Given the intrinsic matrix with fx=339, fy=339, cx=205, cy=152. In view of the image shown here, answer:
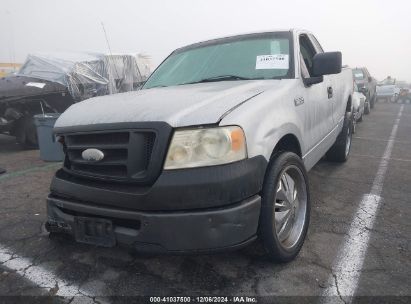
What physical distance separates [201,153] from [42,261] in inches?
65.7

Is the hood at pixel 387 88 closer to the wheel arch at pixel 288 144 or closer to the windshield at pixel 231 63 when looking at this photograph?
A: the windshield at pixel 231 63

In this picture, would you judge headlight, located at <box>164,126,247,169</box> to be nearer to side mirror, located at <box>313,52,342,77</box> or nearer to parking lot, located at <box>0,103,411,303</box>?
parking lot, located at <box>0,103,411,303</box>

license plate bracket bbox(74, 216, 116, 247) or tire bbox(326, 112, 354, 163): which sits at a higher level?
license plate bracket bbox(74, 216, 116, 247)

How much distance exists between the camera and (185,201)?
6.28ft

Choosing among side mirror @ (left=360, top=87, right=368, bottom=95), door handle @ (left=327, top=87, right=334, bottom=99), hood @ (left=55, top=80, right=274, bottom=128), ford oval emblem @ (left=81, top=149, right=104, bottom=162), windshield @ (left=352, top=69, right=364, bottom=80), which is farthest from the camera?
windshield @ (left=352, top=69, right=364, bottom=80)

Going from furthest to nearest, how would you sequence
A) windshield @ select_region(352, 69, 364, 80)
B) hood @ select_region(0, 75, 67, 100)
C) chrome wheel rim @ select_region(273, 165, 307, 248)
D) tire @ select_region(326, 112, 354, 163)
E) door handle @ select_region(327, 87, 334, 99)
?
windshield @ select_region(352, 69, 364, 80) → hood @ select_region(0, 75, 67, 100) → tire @ select_region(326, 112, 354, 163) → door handle @ select_region(327, 87, 334, 99) → chrome wheel rim @ select_region(273, 165, 307, 248)

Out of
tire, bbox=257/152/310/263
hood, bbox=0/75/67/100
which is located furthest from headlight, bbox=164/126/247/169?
hood, bbox=0/75/67/100

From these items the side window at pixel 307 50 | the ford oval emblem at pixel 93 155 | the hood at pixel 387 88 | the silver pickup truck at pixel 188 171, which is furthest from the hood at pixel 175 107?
the hood at pixel 387 88

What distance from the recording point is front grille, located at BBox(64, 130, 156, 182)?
2.01 meters

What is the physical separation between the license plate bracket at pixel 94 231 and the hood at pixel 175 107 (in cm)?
63

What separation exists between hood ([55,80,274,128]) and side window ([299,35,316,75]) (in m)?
0.99

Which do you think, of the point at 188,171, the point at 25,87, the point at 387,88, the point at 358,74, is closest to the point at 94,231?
the point at 188,171

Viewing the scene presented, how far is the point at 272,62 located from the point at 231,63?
402 millimetres

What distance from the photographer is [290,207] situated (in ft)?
8.51
